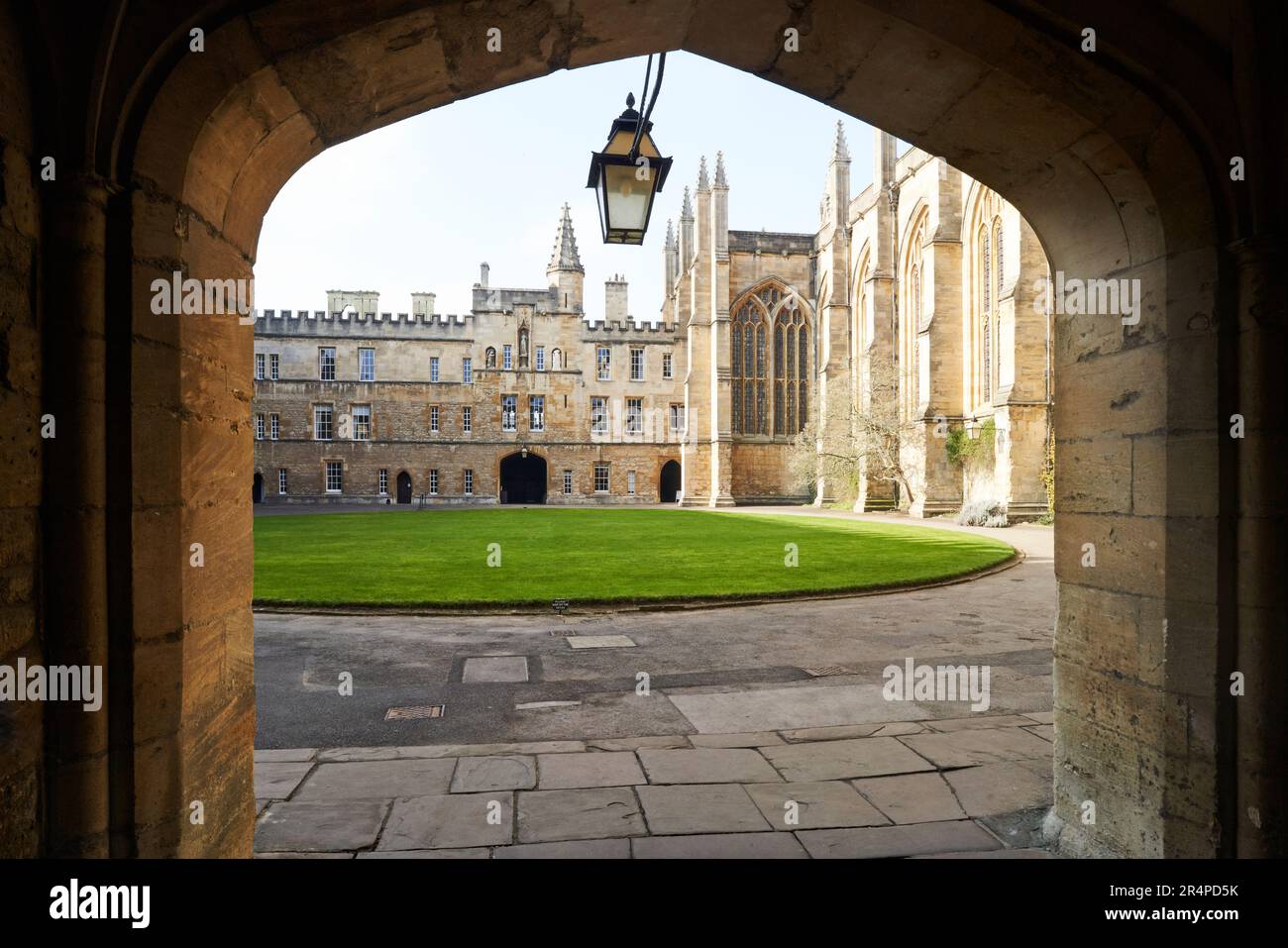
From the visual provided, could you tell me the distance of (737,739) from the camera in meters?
4.61

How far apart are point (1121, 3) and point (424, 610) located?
837cm

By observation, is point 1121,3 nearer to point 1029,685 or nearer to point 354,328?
point 1029,685

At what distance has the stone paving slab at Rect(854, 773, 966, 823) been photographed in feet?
11.4

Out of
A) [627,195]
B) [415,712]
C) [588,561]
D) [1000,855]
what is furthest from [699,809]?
[588,561]

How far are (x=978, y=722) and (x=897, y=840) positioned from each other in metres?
2.01

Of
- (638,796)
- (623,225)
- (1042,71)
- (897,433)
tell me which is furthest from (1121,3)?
(897,433)

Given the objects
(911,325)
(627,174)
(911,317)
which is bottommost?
(627,174)

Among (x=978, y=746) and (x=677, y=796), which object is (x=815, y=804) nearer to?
(x=677, y=796)

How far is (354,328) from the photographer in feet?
139

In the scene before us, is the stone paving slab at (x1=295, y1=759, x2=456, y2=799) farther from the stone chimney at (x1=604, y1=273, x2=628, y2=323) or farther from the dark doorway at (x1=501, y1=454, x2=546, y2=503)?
the stone chimney at (x1=604, y1=273, x2=628, y2=323)

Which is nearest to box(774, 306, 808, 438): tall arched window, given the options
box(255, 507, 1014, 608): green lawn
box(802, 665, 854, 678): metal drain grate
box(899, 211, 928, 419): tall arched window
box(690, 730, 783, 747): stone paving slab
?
box(899, 211, 928, 419): tall arched window

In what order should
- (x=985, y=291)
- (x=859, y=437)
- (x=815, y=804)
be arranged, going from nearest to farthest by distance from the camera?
(x=815, y=804) → (x=985, y=291) → (x=859, y=437)

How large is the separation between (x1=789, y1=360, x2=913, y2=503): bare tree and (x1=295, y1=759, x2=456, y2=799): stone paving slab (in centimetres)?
2746

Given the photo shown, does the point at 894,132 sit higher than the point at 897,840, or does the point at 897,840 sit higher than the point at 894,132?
the point at 894,132
